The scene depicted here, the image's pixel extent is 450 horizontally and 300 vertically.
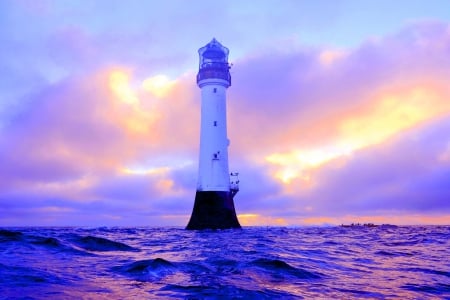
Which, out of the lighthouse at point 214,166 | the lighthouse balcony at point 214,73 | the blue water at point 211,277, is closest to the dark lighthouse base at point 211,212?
the lighthouse at point 214,166

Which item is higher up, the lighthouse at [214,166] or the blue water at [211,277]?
the lighthouse at [214,166]

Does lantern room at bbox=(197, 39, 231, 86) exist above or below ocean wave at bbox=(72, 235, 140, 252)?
above

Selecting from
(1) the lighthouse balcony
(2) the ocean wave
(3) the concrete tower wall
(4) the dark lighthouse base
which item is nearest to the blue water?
(2) the ocean wave

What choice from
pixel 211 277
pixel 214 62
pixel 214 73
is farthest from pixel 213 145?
pixel 211 277

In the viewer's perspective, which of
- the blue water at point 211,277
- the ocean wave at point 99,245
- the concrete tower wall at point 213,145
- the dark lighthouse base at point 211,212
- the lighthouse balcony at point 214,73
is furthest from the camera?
the lighthouse balcony at point 214,73

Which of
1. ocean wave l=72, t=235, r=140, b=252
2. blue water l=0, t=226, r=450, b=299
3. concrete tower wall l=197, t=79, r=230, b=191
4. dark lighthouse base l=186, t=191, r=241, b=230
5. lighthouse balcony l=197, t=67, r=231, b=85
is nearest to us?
blue water l=0, t=226, r=450, b=299

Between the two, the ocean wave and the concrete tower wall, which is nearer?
the ocean wave

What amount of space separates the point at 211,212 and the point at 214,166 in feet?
14.8

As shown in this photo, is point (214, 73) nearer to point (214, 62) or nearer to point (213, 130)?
point (214, 62)

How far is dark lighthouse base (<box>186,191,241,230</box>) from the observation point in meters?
39.9

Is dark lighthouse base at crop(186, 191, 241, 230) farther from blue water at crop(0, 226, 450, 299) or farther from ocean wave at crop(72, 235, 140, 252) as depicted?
blue water at crop(0, 226, 450, 299)

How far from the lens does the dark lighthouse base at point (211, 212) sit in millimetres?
39938

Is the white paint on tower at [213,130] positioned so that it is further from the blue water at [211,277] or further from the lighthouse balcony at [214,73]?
the blue water at [211,277]

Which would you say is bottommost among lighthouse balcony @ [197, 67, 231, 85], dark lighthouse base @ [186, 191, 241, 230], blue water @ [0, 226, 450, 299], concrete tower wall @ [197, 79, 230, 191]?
blue water @ [0, 226, 450, 299]
